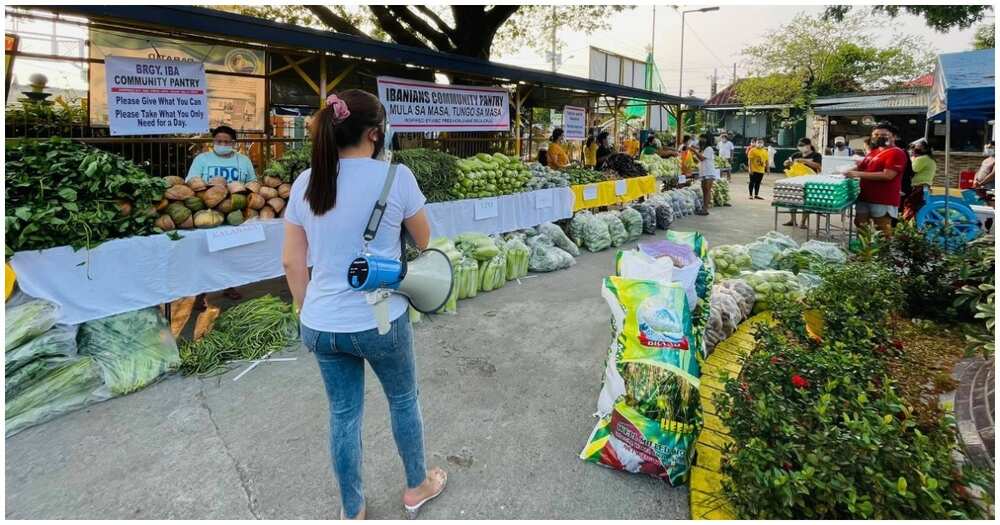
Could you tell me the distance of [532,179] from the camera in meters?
7.78

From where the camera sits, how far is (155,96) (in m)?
5.32

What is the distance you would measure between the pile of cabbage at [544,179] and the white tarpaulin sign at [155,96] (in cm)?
396

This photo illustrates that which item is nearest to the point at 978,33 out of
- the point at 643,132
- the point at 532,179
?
the point at 643,132

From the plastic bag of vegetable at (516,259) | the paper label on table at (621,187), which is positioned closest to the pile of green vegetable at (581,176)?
the paper label on table at (621,187)

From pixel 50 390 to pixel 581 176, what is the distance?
7.30 m

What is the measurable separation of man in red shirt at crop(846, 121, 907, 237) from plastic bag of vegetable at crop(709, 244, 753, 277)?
2152 millimetres

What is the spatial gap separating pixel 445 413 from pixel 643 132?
18.6 m

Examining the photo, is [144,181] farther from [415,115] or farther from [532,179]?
[532,179]

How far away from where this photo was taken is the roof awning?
438 centimetres

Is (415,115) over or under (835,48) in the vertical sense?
under

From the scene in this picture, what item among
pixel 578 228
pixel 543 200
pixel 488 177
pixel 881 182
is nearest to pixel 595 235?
pixel 578 228

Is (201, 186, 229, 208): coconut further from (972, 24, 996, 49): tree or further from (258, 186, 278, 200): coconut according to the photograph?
(972, 24, 996, 49): tree

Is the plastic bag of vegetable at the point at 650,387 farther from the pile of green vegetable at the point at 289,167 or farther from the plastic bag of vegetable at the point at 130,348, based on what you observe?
the pile of green vegetable at the point at 289,167

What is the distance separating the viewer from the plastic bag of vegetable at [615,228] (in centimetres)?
855
